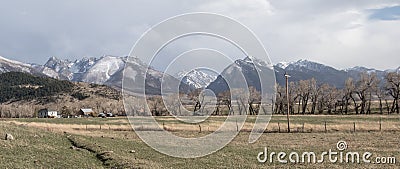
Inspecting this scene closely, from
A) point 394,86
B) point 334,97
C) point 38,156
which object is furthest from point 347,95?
point 38,156

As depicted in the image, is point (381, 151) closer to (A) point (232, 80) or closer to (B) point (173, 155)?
A: (A) point (232, 80)

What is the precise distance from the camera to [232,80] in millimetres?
27594

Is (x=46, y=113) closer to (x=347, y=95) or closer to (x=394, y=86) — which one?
(x=347, y=95)

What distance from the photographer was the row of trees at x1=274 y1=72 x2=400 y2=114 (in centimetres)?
14475

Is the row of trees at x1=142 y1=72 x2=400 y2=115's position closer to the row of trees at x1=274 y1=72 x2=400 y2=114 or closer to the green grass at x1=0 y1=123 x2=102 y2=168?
the row of trees at x1=274 y1=72 x2=400 y2=114

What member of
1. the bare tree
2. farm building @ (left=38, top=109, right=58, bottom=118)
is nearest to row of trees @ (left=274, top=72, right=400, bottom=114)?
the bare tree

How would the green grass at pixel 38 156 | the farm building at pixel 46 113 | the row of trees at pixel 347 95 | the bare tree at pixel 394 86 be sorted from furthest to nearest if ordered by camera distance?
the farm building at pixel 46 113, the row of trees at pixel 347 95, the bare tree at pixel 394 86, the green grass at pixel 38 156

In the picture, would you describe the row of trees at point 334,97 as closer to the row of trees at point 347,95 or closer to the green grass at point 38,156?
the row of trees at point 347,95

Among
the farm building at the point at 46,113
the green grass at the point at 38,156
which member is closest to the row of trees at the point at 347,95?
the farm building at the point at 46,113

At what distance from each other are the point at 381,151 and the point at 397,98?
4704 inches

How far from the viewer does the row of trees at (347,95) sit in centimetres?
14475

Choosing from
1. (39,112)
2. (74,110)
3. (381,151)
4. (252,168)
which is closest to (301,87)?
(74,110)

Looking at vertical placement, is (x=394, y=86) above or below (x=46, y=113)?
above

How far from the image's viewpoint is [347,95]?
154500 mm
